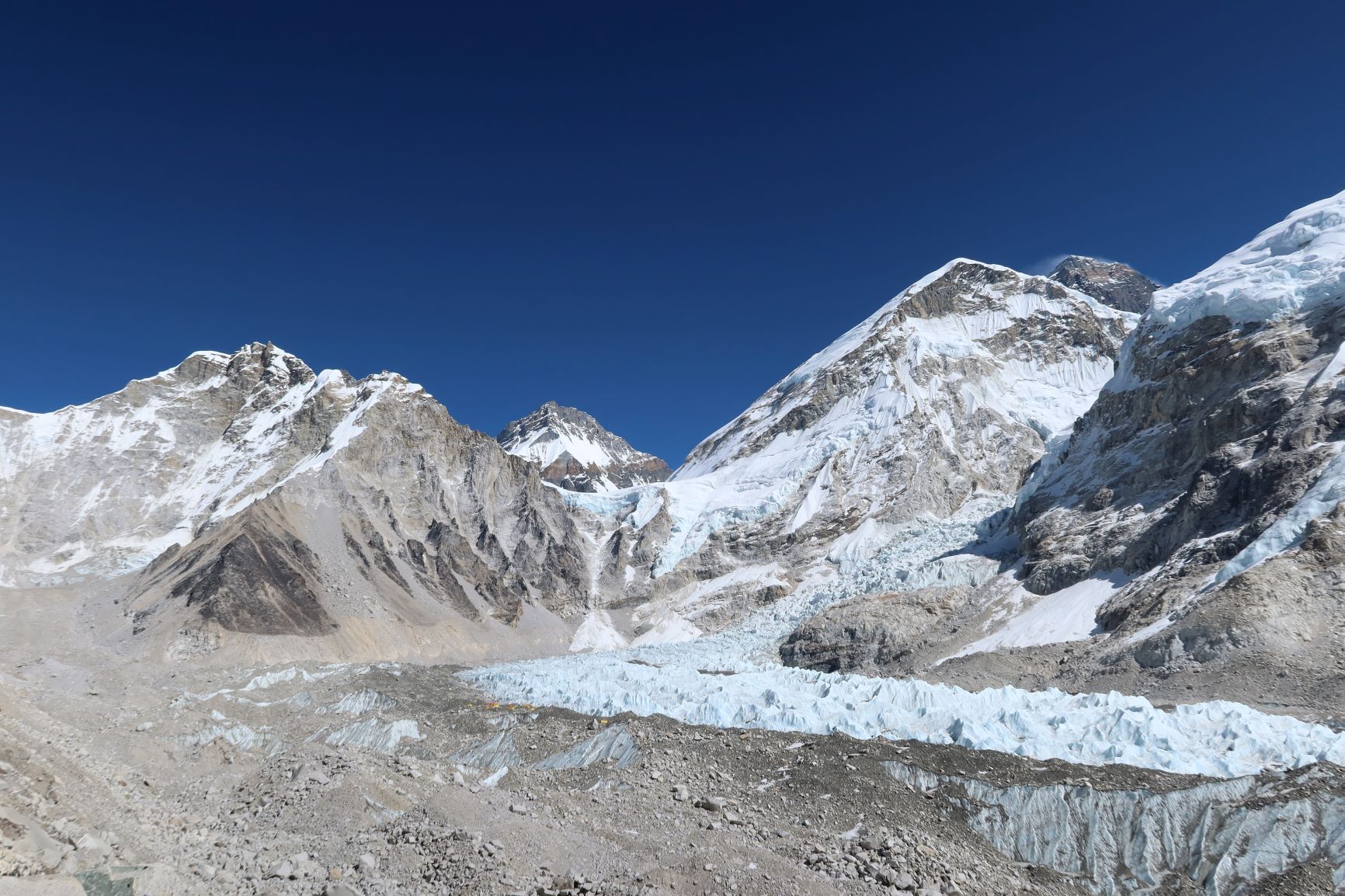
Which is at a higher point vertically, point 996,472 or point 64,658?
point 996,472

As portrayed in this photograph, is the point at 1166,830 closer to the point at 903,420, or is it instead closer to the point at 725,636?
the point at 725,636

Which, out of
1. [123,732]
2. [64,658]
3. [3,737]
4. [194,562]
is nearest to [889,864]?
[3,737]

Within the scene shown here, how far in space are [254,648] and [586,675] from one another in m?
28.4

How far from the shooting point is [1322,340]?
57.0 m

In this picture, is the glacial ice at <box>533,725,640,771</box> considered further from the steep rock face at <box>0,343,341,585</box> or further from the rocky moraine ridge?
the steep rock face at <box>0,343,341,585</box>

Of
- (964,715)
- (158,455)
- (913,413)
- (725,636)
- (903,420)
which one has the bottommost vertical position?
(964,715)

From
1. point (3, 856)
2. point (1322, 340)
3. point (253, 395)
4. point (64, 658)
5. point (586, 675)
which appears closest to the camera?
point (3, 856)

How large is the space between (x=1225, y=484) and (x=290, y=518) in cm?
8247

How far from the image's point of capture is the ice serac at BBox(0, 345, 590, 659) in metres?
65.2

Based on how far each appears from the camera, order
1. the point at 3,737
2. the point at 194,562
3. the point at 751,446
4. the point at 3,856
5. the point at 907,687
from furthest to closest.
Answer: the point at 751,446 < the point at 194,562 < the point at 907,687 < the point at 3,737 < the point at 3,856

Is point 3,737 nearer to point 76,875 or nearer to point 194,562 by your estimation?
point 76,875

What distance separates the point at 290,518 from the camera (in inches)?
3115

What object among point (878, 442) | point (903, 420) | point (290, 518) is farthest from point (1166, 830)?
point (903, 420)

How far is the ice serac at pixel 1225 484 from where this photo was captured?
115ft
